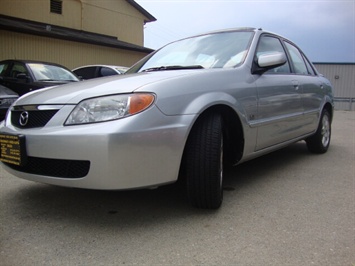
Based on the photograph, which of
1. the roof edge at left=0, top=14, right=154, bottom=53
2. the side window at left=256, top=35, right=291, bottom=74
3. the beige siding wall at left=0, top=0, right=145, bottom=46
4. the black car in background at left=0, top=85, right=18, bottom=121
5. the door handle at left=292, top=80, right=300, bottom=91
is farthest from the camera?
the beige siding wall at left=0, top=0, right=145, bottom=46

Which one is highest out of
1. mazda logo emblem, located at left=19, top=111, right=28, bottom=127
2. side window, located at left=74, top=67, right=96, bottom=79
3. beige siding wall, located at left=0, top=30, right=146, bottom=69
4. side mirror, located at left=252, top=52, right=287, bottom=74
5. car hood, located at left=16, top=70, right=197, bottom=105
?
beige siding wall, located at left=0, top=30, right=146, bottom=69

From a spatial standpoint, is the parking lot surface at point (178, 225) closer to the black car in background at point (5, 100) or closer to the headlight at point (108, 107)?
the headlight at point (108, 107)

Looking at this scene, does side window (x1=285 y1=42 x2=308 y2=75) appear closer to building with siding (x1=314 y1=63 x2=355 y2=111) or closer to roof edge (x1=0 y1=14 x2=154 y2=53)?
roof edge (x1=0 y1=14 x2=154 y2=53)

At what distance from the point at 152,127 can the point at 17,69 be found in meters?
6.09

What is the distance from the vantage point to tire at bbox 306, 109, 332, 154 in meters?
4.98

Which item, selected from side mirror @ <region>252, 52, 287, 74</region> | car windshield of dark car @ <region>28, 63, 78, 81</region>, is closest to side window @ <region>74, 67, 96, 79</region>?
car windshield of dark car @ <region>28, 63, 78, 81</region>

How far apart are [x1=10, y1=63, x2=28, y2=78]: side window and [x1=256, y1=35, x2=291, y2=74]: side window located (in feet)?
17.0

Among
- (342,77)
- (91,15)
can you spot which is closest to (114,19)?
(91,15)

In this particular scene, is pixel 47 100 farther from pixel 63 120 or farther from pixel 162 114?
pixel 162 114

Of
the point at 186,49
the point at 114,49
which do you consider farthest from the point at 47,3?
the point at 186,49

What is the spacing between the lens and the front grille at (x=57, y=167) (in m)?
2.25

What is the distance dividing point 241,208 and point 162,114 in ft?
3.51

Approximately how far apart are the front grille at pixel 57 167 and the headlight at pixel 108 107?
27cm

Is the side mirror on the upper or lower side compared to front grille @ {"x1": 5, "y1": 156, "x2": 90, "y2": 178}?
upper
